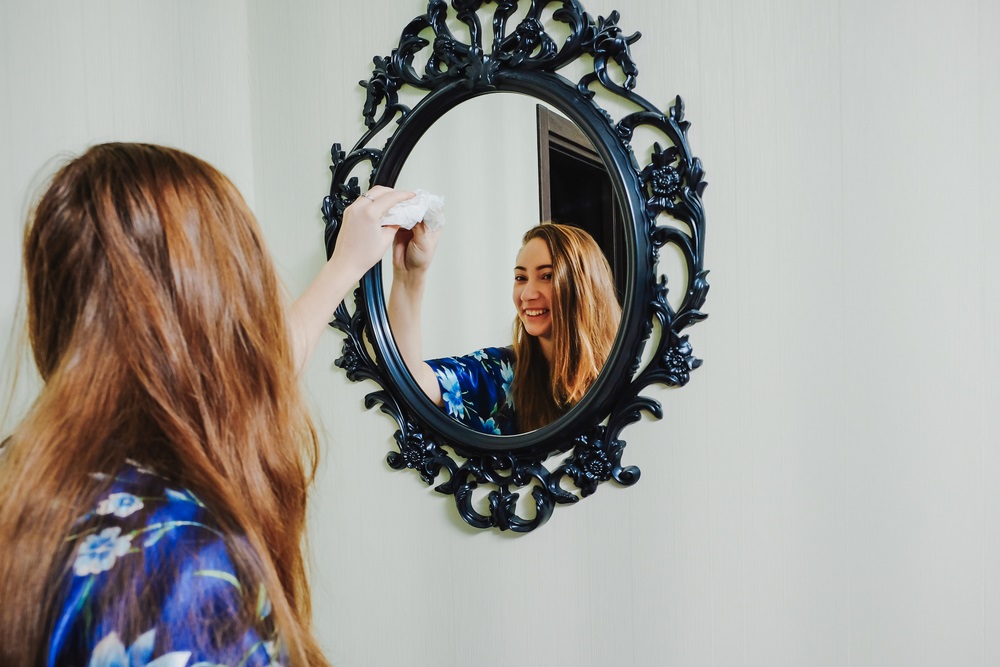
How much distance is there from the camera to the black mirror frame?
105 centimetres

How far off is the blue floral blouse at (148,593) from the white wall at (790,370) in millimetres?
648

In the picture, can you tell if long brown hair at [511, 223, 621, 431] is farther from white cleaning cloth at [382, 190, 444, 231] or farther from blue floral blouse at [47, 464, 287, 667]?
blue floral blouse at [47, 464, 287, 667]

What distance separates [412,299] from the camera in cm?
129

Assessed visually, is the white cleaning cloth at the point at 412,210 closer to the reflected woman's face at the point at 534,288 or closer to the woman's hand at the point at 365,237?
the woman's hand at the point at 365,237

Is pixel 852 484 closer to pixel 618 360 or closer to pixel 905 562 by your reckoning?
pixel 905 562

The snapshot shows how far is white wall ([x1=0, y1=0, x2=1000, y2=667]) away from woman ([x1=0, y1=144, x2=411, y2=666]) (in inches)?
19.7

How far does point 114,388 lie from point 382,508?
751 millimetres

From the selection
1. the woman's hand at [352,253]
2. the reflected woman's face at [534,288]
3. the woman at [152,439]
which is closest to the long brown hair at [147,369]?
the woman at [152,439]

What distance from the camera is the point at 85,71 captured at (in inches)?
49.4

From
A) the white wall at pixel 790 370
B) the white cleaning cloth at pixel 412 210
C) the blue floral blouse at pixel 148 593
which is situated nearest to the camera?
the blue floral blouse at pixel 148 593

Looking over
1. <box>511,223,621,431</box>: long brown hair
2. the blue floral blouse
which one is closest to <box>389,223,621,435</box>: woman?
<box>511,223,621,431</box>: long brown hair

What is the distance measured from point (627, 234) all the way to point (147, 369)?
64cm

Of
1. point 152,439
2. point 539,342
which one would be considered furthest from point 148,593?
point 539,342

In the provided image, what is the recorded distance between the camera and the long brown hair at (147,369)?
0.61 metres
